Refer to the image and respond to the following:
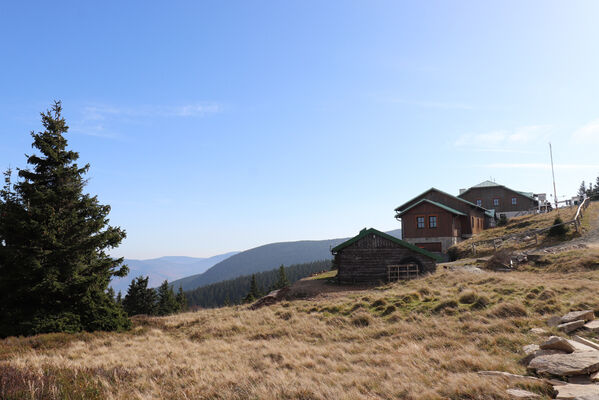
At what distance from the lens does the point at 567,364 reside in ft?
22.4

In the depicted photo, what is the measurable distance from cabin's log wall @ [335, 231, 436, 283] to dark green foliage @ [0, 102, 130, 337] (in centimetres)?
1647

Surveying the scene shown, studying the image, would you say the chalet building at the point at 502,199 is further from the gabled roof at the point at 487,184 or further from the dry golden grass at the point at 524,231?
the dry golden grass at the point at 524,231

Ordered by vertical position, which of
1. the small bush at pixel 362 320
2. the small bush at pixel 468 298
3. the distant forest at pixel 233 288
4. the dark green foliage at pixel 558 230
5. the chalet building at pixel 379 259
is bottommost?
the distant forest at pixel 233 288

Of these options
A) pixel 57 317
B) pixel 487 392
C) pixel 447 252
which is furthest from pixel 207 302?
pixel 487 392

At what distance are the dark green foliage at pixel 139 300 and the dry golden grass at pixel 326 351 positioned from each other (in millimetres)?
43324

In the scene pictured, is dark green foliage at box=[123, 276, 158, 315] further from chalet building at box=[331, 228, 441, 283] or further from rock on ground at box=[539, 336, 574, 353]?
rock on ground at box=[539, 336, 574, 353]

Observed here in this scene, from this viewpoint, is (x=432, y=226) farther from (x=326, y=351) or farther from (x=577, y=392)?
(x=577, y=392)

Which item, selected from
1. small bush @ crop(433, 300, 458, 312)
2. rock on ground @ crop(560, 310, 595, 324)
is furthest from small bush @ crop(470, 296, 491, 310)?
rock on ground @ crop(560, 310, 595, 324)

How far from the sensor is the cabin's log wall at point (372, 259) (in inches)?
1087

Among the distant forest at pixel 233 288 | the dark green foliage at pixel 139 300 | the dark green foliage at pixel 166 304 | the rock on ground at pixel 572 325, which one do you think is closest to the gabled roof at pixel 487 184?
the rock on ground at pixel 572 325

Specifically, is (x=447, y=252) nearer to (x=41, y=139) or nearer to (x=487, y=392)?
(x=487, y=392)

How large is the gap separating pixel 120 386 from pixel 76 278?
1086cm

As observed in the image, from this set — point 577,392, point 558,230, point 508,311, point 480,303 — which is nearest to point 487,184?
point 558,230

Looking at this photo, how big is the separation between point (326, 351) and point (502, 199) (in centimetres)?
5541
